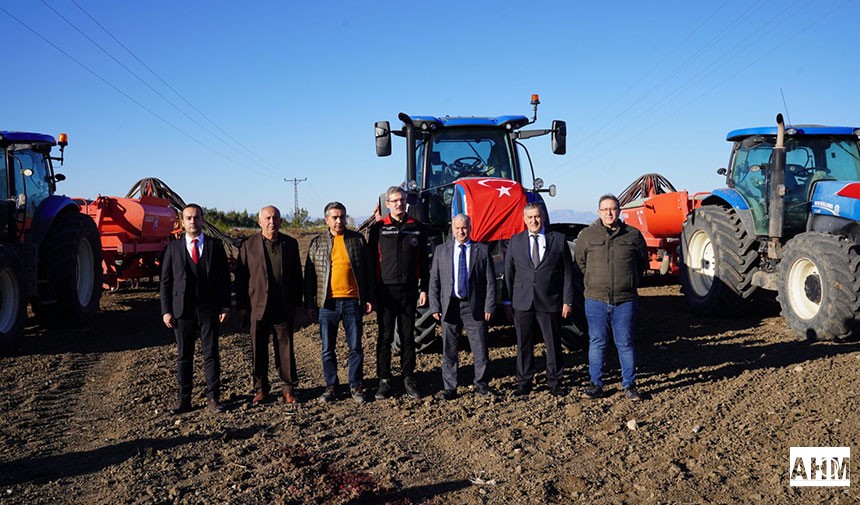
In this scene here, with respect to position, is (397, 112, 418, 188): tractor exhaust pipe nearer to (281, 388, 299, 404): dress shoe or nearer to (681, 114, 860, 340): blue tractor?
(281, 388, 299, 404): dress shoe

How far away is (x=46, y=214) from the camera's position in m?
8.97

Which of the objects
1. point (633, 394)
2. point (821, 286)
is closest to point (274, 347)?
point (633, 394)

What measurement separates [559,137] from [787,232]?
10.2ft

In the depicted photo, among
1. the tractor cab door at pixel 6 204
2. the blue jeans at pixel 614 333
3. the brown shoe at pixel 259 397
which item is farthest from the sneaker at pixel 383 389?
the tractor cab door at pixel 6 204

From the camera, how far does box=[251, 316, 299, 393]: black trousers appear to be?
575cm

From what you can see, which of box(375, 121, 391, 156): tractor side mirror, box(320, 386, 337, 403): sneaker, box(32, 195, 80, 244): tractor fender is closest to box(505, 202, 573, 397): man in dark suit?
box(320, 386, 337, 403): sneaker

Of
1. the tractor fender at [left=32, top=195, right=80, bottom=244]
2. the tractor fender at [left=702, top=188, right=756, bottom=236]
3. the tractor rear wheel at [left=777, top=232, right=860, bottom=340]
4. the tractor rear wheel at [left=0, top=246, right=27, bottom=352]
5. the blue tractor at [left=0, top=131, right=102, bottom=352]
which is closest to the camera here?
the tractor rear wheel at [left=777, top=232, right=860, bottom=340]

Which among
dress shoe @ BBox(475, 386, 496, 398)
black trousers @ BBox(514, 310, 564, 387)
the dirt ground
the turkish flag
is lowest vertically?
the dirt ground

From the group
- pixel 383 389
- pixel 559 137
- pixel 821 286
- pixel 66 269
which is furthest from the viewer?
pixel 66 269

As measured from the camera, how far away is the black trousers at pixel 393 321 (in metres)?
5.91

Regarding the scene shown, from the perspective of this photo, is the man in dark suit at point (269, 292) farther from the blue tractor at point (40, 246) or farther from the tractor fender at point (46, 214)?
the tractor fender at point (46, 214)

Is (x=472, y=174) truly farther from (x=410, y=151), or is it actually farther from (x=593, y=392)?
(x=593, y=392)

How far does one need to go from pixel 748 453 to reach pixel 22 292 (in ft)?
23.8

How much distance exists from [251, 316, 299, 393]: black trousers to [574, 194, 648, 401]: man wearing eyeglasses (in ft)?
7.76
